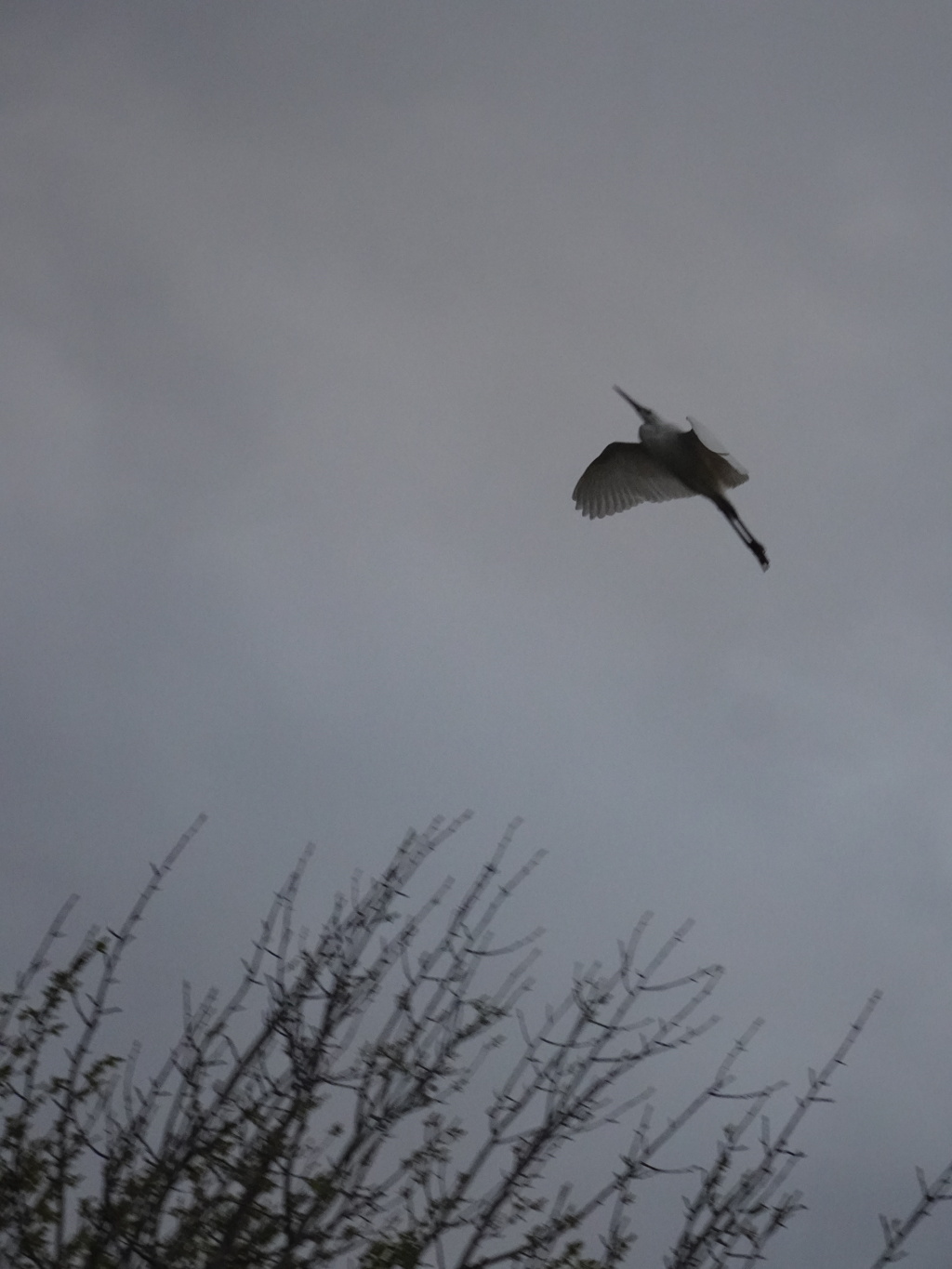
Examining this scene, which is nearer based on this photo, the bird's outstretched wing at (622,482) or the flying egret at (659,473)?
the flying egret at (659,473)

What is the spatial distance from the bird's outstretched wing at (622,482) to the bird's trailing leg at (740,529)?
86 cm

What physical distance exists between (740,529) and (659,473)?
179 centimetres

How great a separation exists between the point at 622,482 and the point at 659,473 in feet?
1.87

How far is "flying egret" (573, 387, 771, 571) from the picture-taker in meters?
14.0

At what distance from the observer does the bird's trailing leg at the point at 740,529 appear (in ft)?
44.9

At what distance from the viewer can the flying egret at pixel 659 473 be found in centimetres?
1403

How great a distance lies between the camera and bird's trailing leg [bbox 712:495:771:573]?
44.9ft

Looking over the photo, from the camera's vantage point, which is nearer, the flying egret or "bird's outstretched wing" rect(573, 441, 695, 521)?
the flying egret

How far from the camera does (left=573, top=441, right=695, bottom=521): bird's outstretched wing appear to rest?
1544 centimetres

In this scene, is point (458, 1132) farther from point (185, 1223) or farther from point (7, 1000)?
point (7, 1000)

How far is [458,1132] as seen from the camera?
7969 millimetres

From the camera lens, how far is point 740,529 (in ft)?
45.7

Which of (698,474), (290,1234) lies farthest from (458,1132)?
(698,474)

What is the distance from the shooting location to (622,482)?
52.0 ft
